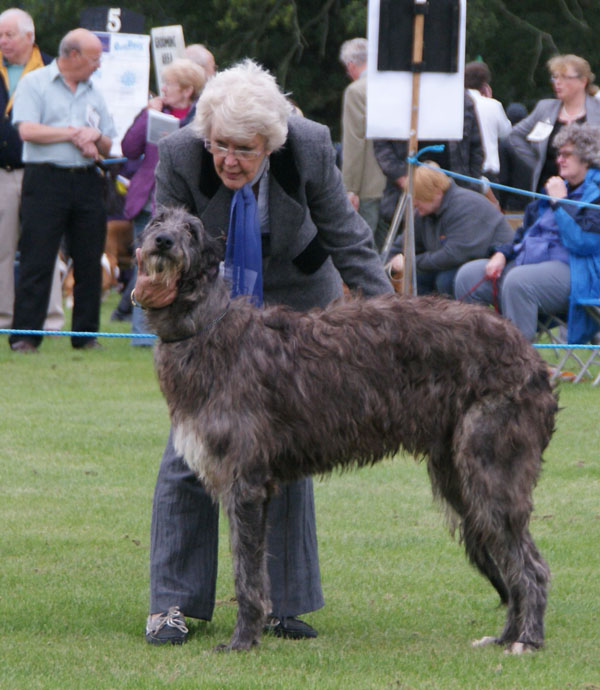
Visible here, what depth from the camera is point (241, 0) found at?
1137 inches

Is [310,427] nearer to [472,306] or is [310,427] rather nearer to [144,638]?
[472,306]

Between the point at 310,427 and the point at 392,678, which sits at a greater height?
the point at 310,427

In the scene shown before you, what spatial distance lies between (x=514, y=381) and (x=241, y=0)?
25388mm

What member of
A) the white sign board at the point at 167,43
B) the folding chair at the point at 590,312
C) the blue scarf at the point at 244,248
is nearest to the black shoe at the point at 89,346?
the folding chair at the point at 590,312

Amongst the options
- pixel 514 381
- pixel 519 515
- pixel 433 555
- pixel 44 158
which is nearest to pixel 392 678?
pixel 519 515

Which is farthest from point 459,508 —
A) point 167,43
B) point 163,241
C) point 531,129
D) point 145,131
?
point 167,43

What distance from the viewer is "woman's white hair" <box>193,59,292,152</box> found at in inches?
186

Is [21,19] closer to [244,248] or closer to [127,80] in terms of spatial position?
[127,80]

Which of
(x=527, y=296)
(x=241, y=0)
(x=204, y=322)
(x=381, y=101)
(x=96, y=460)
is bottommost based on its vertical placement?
(x=96, y=460)

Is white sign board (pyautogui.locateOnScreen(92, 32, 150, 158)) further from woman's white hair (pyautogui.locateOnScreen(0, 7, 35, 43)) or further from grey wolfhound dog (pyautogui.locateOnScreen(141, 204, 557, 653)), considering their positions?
grey wolfhound dog (pyautogui.locateOnScreen(141, 204, 557, 653))

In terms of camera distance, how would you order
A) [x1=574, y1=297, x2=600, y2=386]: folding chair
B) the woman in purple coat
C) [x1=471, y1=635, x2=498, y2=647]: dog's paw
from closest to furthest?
[x1=471, y1=635, x2=498, y2=647]: dog's paw, [x1=574, y1=297, x2=600, y2=386]: folding chair, the woman in purple coat

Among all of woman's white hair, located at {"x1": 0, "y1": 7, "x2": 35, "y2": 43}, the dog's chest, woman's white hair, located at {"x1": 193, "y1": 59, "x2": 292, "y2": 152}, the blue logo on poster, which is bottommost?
the dog's chest

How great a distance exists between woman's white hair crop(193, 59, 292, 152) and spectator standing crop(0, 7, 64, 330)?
776cm

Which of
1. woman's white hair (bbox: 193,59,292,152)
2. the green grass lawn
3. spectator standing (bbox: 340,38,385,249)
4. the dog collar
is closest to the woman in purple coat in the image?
spectator standing (bbox: 340,38,385,249)
